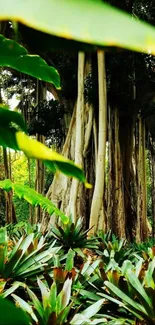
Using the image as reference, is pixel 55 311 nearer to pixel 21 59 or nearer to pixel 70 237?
pixel 21 59

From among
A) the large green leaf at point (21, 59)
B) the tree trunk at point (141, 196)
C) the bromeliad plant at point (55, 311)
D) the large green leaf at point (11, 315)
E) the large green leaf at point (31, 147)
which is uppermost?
the tree trunk at point (141, 196)

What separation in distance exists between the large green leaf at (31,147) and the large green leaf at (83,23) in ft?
0.20

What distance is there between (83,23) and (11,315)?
125 millimetres

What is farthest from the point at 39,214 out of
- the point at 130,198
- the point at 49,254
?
the point at 49,254

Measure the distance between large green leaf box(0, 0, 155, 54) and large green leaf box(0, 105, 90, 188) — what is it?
0.06 metres

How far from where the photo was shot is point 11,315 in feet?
0.60

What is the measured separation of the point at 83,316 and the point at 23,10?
1.13m

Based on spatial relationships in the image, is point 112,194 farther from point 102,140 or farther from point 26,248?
point 26,248

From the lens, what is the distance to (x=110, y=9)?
0.15 meters

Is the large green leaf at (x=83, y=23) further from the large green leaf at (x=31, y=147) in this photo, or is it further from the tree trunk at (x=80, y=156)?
the tree trunk at (x=80, y=156)

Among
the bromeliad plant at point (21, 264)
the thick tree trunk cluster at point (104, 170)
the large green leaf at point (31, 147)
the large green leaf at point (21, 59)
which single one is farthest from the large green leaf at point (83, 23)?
the thick tree trunk cluster at point (104, 170)

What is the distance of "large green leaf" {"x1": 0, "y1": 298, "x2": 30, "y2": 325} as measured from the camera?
182mm

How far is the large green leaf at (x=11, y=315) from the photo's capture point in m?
0.18

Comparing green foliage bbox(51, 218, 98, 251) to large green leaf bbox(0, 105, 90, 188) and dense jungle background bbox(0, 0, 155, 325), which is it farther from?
large green leaf bbox(0, 105, 90, 188)
